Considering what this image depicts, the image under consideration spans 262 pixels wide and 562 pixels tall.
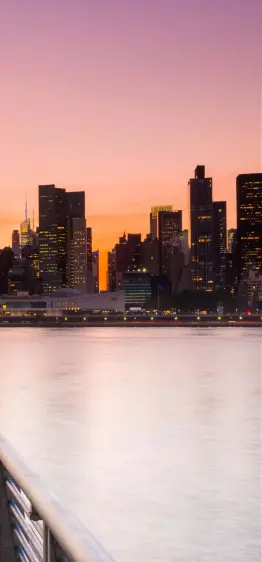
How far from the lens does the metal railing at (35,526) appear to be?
2.29 meters

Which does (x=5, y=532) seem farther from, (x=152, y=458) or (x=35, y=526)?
(x=152, y=458)

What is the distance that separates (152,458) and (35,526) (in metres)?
18.2

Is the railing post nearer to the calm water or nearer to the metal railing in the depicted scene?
the metal railing

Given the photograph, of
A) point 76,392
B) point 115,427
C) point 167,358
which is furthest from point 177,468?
point 167,358

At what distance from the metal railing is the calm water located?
3.46 ft

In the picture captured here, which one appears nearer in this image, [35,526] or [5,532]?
[35,526]

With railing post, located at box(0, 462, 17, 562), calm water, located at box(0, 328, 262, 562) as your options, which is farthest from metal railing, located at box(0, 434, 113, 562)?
calm water, located at box(0, 328, 262, 562)

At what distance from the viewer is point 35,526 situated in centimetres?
370

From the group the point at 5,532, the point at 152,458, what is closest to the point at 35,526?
the point at 5,532

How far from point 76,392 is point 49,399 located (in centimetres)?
427

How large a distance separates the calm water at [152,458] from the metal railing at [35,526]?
1.05m

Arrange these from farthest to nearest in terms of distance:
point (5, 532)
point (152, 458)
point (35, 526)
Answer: point (152, 458), point (5, 532), point (35, 526)

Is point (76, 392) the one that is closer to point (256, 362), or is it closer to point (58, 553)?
point (256, 362)

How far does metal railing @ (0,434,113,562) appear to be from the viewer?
90.4 inches
